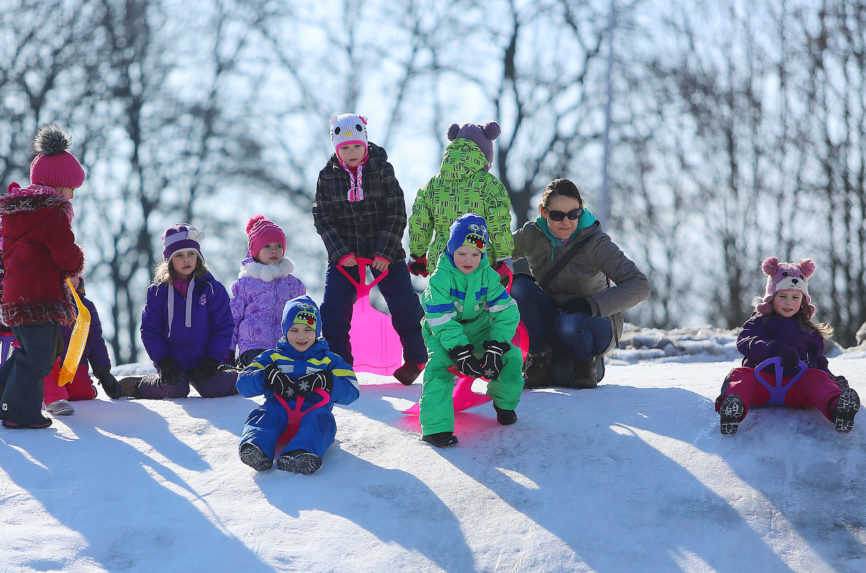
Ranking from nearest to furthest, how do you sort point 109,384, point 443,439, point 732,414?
point 732,414 → point 443,439 → point 109,384

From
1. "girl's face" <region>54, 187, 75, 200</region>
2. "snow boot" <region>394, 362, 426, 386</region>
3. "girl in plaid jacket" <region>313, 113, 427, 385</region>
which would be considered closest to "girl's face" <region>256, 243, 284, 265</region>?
"girl in plaid jacket" <region>313, 113, 427, 385</region>

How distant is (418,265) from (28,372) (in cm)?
229

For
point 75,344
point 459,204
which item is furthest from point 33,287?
point 459,204

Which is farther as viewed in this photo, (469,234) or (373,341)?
(373,341)

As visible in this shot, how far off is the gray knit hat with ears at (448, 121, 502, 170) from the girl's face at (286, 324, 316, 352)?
1926mm

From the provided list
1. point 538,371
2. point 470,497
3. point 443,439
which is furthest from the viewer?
point 538,371

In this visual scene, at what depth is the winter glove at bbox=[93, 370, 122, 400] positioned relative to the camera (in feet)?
20.6

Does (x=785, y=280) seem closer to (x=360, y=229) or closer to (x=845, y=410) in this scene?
(x=845, y=410)

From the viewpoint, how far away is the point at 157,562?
3.78 meters

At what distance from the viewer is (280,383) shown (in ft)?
15.3

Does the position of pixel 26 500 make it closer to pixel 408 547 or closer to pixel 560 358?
pixel 408 547

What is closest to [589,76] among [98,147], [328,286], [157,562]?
[98,147]

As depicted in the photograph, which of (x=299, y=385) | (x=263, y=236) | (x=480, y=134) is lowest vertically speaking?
(x=299, y=385)

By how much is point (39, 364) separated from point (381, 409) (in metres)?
1.86
